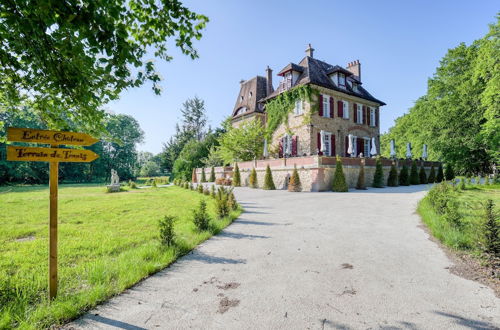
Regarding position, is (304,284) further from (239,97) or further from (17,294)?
(239,97)

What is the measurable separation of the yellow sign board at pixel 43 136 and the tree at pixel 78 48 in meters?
1.04

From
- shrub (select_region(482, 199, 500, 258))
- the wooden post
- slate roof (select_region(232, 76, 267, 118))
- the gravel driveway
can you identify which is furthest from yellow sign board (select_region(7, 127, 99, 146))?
slate roof (select_region(232, 76, 267, 118))

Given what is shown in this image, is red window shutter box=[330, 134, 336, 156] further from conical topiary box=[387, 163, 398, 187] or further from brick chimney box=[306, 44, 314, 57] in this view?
brick chimney box=[306, 44, 314, 57]

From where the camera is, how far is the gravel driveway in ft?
7.62

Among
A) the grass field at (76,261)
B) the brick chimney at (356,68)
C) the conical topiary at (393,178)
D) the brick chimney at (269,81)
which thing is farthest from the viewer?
the brick chimney at (269,81)

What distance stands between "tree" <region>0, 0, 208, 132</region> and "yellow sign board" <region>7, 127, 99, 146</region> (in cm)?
104

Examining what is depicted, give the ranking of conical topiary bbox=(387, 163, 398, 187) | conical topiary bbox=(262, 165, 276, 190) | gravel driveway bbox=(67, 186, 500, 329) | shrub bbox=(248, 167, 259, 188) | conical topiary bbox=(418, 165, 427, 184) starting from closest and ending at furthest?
gravel driveway bbox=(67, 186, 500, 329)
conical topiary bbox=(262, 165, 276, 190)
conical topiary bbox=(387, 163, 398, 187)
shrub bbox=(248, 167, 259, 188)
conical topiary bbox=(418, 165, 427, 184)

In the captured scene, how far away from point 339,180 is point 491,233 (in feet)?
38.5

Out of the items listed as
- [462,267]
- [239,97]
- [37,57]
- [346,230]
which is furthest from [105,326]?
[239,97]

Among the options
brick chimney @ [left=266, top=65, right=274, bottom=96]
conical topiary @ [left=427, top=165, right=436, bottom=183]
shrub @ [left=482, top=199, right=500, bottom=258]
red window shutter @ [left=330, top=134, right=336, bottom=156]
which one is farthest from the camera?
brick chimney @ [left=266, top=65, right=274, bottom=96]

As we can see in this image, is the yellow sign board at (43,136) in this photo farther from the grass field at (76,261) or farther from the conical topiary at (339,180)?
the conical topiary at (339,180)

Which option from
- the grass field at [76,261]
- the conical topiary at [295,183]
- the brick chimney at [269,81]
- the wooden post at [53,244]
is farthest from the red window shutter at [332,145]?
the wooden post at [53,244]

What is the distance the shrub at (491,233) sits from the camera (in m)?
3.71

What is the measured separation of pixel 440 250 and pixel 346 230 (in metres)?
1.81
